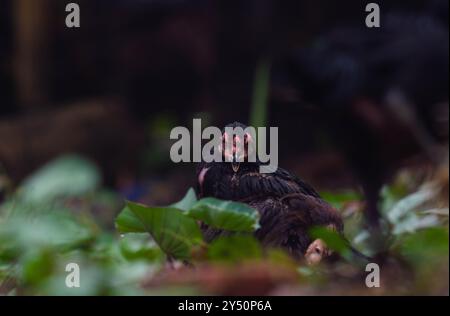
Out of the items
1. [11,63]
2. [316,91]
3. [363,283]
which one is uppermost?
[11,63]

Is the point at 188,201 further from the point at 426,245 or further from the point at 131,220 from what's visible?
the point at 426,245

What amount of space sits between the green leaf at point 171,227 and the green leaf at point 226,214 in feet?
0.10

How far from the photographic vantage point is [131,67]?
4711 millimetres

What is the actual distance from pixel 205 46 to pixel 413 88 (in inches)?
84.6

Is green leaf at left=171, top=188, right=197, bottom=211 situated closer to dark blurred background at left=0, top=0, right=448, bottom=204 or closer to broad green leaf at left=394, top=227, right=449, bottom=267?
broad green leaf at left=394, top=227, right=449, bottom=267

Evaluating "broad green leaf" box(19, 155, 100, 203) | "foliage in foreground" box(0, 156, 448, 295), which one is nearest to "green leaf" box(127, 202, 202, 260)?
"foliage in foreground" box(0, 156, 448, 295)

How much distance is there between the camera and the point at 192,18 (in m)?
4.62

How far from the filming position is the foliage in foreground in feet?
2.59

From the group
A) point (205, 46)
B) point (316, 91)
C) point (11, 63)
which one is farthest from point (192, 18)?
point (316, 91)

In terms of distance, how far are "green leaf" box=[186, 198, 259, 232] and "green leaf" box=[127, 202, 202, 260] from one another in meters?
0.03

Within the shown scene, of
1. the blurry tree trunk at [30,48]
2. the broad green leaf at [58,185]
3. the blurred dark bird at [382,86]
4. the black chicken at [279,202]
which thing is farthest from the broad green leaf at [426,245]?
the blurry tree trunk at [30,48]

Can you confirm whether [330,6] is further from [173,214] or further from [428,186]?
[173,214]

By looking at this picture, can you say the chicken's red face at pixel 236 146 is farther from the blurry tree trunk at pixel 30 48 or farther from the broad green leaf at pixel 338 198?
the blurry tree trunk at pixel 30 48

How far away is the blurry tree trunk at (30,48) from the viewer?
4.83m
